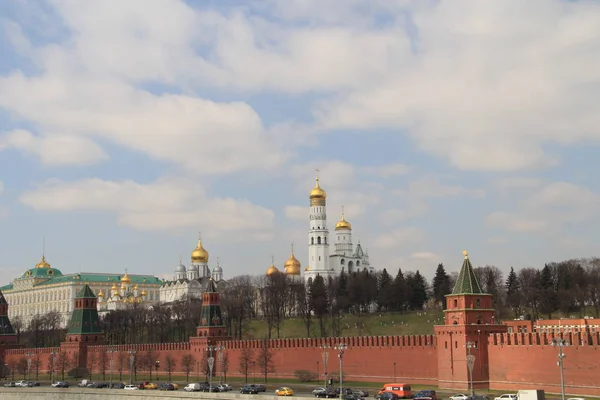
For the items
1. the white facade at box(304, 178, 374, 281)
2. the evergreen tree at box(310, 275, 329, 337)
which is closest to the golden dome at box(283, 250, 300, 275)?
the white facade at box(304, 178, 374, 281)

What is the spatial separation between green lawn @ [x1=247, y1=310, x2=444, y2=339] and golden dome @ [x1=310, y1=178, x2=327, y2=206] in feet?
92.9

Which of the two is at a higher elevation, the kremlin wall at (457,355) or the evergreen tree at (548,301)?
the evergreen tree at (548,301)

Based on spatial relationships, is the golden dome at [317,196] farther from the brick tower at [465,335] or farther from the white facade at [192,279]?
the brick tower at [465,335]

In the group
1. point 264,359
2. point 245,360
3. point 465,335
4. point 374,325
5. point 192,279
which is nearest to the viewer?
point 465,335

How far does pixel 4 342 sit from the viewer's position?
312 feet

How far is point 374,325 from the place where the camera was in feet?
321

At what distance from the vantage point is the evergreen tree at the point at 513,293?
3590 inches

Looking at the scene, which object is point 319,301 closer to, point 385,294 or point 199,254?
point 385,294

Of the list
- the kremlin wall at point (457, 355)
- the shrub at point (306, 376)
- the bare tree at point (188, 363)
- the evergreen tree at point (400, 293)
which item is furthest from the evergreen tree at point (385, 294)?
the shrub at point (306, 376)

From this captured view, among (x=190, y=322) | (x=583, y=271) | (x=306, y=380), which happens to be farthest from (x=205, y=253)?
(x=306, y=380)

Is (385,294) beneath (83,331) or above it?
above

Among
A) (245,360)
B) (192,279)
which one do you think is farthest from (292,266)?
(245,360)

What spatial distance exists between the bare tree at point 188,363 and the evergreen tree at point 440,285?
36370 millimetres

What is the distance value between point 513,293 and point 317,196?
4506cm
